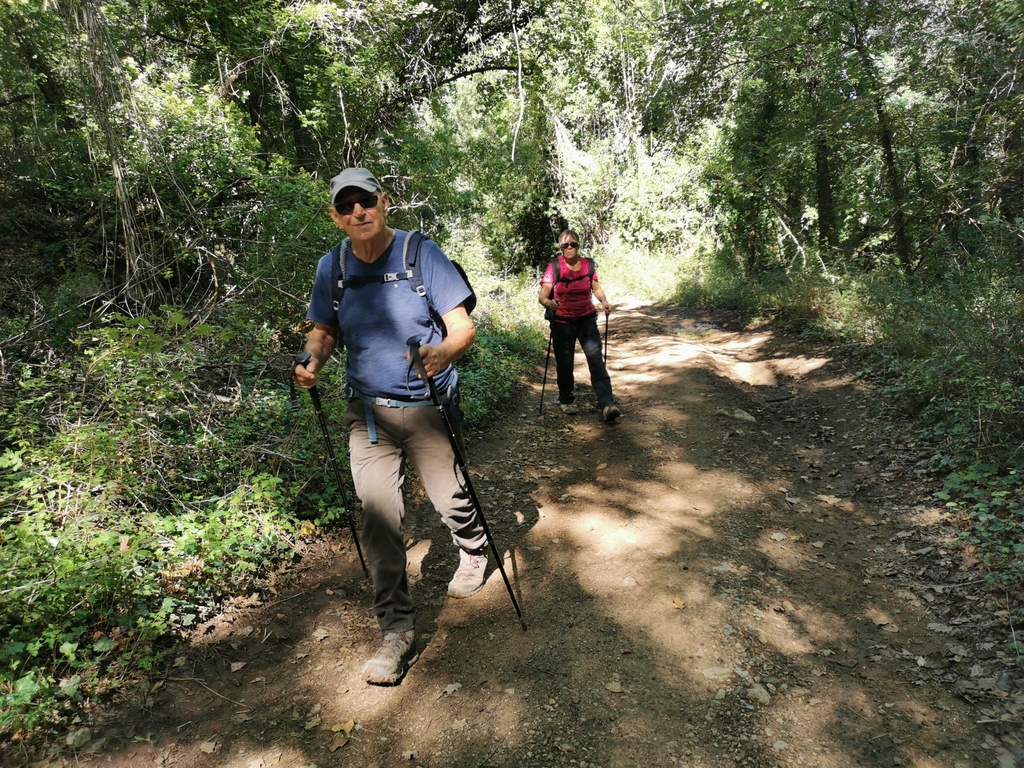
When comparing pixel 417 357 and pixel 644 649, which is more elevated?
pixel 417 357

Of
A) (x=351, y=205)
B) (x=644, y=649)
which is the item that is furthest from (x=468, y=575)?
(x=351, y=205)

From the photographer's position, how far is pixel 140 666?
3.21 m

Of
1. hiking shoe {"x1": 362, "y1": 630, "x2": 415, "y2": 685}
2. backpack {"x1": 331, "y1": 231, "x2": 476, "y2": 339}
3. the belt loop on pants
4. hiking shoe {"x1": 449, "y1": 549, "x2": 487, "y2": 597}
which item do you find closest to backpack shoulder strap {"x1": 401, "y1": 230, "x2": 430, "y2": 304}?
backpack {"x1": 331, "y1": 231, "x2": 476, "y2": 339}

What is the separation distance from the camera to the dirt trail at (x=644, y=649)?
2803 millimetres

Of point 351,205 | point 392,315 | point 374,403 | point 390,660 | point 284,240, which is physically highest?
point 284,240

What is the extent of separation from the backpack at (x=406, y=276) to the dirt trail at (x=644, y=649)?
6.85ft

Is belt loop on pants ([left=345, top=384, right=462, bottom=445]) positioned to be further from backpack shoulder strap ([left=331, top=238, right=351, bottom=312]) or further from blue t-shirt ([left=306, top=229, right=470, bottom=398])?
backpack shoulder strap ([left=331, top=238, right=351, bottom=312])

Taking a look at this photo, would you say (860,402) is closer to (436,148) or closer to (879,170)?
(879,170)

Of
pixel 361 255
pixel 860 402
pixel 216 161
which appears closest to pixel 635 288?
pixel 860 402

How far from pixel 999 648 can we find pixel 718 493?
2.40 m

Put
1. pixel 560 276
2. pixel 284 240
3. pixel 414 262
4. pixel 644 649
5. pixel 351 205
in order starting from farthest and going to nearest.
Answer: pixel 284 240, pixel 560 276, pixel 644 649, pixel 414 262, pixel 351 205

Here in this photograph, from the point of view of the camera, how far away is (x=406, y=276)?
3160 mm

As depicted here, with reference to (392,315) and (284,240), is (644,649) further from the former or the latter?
(284,240)

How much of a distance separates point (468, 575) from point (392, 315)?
1.96m
